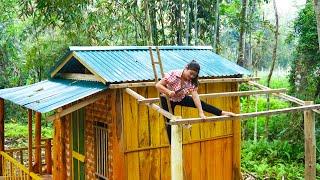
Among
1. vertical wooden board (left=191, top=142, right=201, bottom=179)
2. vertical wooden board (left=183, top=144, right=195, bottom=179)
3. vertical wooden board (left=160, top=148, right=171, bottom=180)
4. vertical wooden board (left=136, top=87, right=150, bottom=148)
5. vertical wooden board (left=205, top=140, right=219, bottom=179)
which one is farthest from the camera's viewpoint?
vertical wooden board (left=205, top=140, right=219, bottom=179)

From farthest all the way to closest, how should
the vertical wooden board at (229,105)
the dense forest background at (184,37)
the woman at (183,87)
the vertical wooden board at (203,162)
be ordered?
the dense forest background at (184,37), the vertical wooden board at (229,105), the vertical wooden board at (203,162), the woman at (183,87)

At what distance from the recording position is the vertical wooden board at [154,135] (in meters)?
8.45

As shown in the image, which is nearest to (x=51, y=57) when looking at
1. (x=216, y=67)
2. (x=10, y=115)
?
(x=10, y=115)

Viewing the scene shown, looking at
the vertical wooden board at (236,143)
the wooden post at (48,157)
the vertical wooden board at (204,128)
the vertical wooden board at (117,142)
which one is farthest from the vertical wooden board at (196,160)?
the wooden post at (48,157)

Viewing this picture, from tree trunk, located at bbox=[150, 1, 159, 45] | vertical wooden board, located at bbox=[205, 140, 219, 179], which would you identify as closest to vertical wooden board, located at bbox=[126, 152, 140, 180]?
vertical wooden board, located at bbox=[205, 140, 219, 179]

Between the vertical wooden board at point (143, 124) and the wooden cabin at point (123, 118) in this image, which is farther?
the vertical wooden board at point (143, 124)

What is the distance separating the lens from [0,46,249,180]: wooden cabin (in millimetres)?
8016

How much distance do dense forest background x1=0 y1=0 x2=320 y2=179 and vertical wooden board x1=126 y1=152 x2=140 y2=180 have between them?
439 cm

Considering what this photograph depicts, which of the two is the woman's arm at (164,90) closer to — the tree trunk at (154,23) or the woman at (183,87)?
the woman at (183,87)

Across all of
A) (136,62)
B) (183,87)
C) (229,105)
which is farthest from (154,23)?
(183,87)

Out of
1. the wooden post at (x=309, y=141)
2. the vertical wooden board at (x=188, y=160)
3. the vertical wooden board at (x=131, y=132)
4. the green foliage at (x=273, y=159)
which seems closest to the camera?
the wooden post at (x=309, y=141)

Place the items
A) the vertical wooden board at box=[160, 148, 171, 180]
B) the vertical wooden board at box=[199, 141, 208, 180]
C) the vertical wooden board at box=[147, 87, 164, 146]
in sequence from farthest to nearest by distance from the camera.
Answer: the vertical wooden board at box=[199, 141, 208, 180] → the vertical wooden board at box=[160, 148, 171, 180] → the vertical wooden board at box=[147, 87, 164, 146]

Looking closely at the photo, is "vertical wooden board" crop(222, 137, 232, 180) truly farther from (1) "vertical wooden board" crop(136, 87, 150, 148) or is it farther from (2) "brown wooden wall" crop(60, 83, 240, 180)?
(1) "vertical wooden board" crop(136, 87, 150, 148)

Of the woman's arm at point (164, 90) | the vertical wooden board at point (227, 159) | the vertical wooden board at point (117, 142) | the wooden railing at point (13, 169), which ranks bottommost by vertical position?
the wooden railing at point (13, 169)
